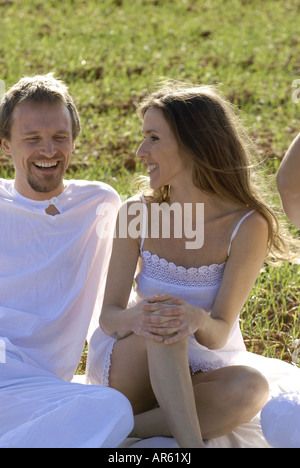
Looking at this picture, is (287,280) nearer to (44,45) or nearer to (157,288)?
(157,288)

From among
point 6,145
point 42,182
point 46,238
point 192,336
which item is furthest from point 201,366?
point 6,145

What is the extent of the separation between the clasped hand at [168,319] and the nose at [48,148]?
2.59ft

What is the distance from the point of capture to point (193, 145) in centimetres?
298

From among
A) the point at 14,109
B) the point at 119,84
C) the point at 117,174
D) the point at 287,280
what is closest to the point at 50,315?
the point at 14,109

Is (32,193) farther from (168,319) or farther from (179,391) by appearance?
(179,391)

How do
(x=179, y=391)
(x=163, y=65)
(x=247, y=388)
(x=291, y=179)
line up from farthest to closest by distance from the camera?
(x=163, y=65)
(x=247, y=388)
(x=179, y=391)
(x=291, y=179)

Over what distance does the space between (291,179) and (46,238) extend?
4.50 feet

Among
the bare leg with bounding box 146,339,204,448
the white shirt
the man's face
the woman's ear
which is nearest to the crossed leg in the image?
the bare leg with bounding box 146,339,204,448

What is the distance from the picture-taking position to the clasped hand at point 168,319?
271cm

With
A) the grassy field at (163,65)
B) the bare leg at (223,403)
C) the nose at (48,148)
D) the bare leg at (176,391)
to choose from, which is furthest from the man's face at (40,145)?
the grassy field at (163,65)

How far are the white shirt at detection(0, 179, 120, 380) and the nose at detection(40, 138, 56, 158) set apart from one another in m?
0.21

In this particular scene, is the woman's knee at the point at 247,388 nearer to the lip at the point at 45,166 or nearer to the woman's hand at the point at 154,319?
the woman's hand at the point at 154,319

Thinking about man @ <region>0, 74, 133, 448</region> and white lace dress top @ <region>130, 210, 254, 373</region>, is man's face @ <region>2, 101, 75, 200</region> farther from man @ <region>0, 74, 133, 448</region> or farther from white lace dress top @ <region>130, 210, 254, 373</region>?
white lace dress top @ <region>130, 210, 254, 373</region>

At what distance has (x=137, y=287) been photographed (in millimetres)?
3197
